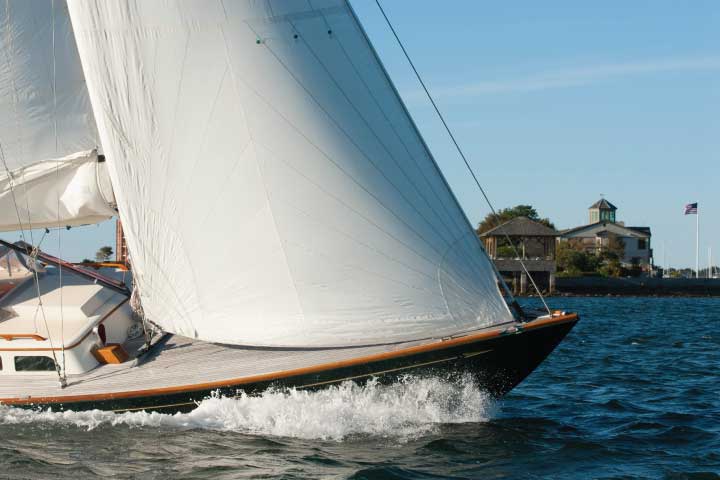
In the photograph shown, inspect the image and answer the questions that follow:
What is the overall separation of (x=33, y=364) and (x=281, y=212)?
17.3 ft

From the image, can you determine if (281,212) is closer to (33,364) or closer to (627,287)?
(33,364)

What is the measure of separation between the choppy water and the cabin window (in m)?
1.00

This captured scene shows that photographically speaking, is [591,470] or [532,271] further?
[532,271]

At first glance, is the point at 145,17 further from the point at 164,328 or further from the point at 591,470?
the point at 591,470

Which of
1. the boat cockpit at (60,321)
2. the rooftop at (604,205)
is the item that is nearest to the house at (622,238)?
the rooftop at (604,205)

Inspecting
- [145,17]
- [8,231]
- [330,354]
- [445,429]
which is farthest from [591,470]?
[8,231]

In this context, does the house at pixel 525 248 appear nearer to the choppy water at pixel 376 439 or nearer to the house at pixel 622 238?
the house at pixel 622 238

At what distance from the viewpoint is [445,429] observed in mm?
14156

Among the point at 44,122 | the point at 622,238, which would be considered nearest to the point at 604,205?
the point at 622,238

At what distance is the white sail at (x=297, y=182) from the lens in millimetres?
13984

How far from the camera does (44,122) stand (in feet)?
57.0

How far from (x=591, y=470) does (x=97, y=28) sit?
967cm

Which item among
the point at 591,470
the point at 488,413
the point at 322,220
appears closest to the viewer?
the point at 591,470

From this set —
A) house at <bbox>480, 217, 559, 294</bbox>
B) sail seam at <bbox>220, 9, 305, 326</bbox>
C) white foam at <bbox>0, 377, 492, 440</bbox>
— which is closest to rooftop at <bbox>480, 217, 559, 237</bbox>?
house at <bbox>480, 217, 559, 294</bbox>
